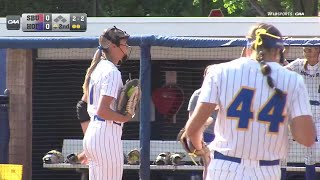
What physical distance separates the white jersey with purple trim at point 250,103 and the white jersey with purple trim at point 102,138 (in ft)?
6.09

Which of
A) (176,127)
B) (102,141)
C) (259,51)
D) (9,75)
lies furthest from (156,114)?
(259,51)

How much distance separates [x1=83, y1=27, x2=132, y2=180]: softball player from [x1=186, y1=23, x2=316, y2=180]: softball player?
5.61 ft

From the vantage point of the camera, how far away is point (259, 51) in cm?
470

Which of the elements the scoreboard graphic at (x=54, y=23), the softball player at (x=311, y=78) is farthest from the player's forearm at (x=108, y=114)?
the scoreboard graphic at (x=54, y=23)

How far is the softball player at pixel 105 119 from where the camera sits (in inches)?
249

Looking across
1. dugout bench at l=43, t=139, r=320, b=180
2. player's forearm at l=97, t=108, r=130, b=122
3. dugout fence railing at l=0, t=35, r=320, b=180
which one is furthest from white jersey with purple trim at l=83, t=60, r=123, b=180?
dugout bench at l=43, t=139, r=320, b=180

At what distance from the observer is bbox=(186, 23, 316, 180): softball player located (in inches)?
182

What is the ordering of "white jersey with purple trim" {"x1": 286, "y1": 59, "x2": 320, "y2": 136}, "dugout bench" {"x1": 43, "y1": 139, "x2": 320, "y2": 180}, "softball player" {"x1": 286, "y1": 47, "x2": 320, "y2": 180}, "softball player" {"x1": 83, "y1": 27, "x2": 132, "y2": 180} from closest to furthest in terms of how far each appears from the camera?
"softball player" {"x1": 83, "y1": 27, "x2": 132, "y2": 180}, "softball player" {"x1": 286, "y1": 47, "x2": 320, "y2": 180}, "white jersey with purple trim" {"x1": 286, "y1": 59, "x2": 320, "y2": 136}, "dugout bench" {"x1": 43, "y1": 139, "x2": 320, "y2": 180}

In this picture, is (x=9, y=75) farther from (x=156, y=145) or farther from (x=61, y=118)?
(x=156, y=145)

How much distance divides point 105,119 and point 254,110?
6.22 feet

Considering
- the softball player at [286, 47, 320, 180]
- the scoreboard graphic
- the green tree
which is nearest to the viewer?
the softball player at [286, 47, 320, 180]

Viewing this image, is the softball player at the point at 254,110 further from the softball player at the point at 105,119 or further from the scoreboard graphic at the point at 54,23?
the scoreboard graphic at the point at 54,23
